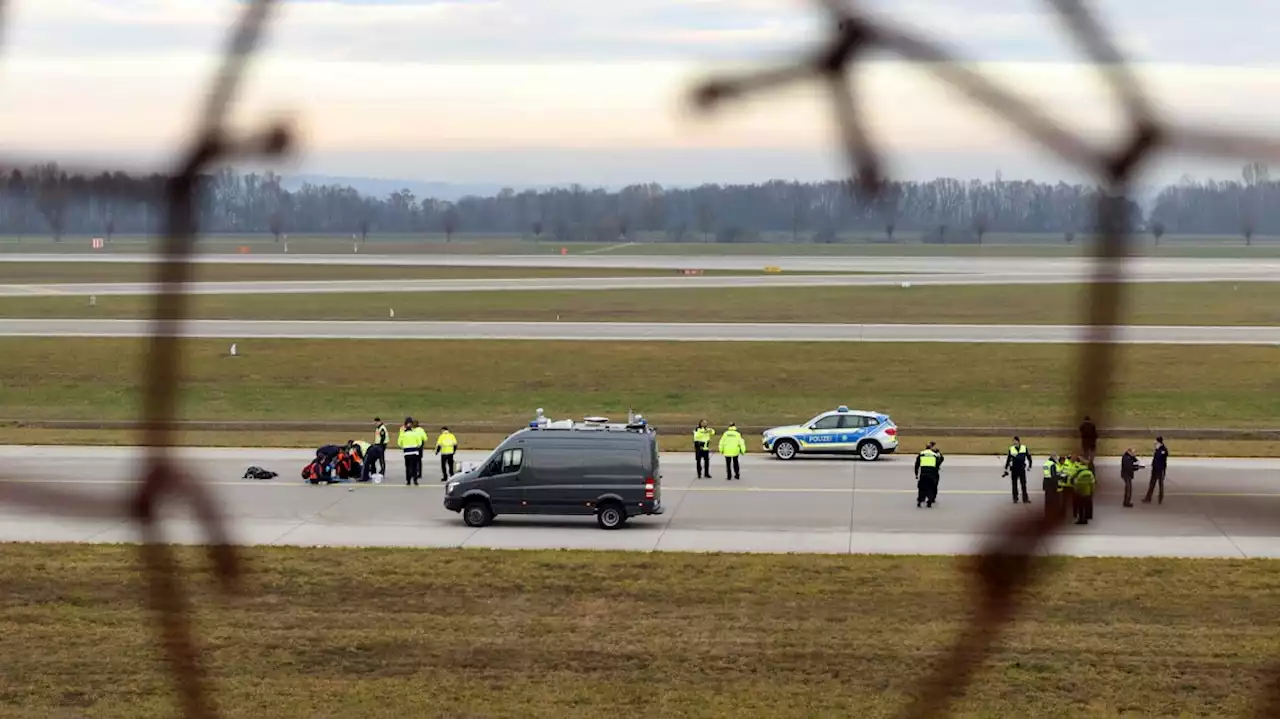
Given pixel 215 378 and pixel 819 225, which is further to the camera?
pixel 215 378

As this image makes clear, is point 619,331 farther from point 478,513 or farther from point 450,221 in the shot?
point 450,221

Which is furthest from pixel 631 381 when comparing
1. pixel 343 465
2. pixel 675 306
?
pixel 675 306

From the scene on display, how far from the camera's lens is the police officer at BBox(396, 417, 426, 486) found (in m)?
36.3

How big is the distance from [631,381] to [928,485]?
2321 centimetres

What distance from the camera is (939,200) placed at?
1.70 m

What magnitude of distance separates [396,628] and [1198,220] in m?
19.3

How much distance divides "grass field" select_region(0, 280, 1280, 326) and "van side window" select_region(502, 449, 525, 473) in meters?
33.6

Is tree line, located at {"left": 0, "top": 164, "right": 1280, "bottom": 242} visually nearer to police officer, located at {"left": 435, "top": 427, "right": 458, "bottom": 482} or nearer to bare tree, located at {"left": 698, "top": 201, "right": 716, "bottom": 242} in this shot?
bare tree, located at {"left": 698, "top": 201, "right": 716, "bottom": 242}

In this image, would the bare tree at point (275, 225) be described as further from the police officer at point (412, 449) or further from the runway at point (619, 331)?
the runway at point (619, 331)

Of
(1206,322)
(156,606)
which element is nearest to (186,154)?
(156,606)

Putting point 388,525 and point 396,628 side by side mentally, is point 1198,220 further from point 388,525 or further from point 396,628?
point 388,525

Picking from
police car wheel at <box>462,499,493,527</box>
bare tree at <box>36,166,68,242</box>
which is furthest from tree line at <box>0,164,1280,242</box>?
police car wheel at <box>462,499,493,527</box>

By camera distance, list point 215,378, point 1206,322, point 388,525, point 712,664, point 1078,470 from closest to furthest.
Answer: point 1078,470
point 712,664
point 388,525
point 215,378
point 1206,322

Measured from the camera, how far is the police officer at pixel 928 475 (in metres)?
32.3
